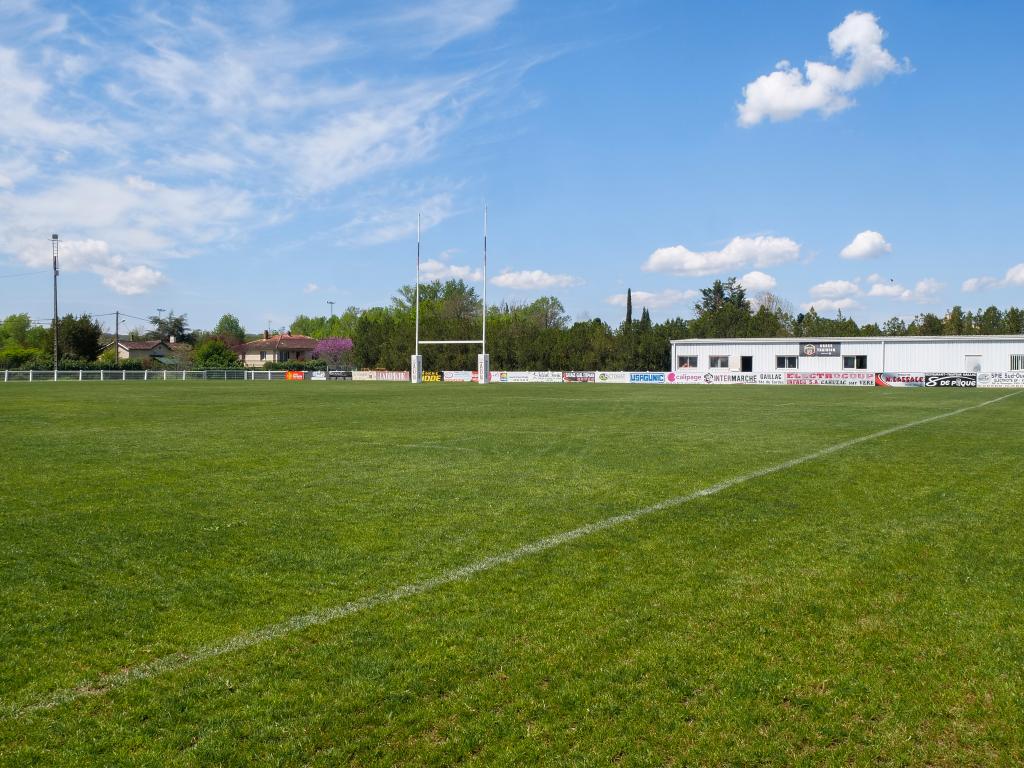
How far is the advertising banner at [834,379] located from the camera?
4856 cm

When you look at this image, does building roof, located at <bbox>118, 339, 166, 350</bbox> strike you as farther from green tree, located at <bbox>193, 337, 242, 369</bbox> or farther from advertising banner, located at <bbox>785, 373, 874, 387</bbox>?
advertising banner, located at <bbox>785, 373, 874, 387</bbox>

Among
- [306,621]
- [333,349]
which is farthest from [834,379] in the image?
[333,349]

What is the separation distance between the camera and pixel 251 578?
5242mm

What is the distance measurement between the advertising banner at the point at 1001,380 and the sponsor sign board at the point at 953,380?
688 mm

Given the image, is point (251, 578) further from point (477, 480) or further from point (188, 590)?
point (477, 480)

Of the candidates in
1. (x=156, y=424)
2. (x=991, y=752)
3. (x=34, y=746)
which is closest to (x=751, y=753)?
(x=991, y=752)

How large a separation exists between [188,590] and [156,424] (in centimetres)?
1415

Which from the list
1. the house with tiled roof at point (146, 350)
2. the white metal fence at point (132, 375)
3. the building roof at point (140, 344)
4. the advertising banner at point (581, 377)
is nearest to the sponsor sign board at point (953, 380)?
the advertising banner at point (581, 377)

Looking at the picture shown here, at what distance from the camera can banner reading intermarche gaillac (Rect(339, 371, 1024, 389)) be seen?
4431 centimetres

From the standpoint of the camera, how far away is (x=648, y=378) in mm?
56781

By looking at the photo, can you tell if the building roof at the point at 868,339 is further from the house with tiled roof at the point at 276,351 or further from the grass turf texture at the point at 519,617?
the house with tiled roof at the point at 276,351

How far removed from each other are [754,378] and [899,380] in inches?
375

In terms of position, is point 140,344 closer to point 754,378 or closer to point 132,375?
point 132,375

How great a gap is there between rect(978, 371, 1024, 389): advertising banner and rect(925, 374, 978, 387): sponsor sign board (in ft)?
2.26
